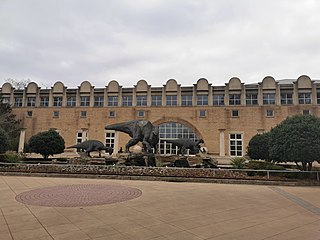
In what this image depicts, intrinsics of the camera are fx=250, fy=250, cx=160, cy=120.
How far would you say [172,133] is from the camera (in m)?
35.4

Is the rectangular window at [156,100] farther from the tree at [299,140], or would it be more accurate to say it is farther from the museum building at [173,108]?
the tree at [299,140]

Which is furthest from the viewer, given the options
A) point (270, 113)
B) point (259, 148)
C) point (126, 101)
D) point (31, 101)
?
point (31, 101)

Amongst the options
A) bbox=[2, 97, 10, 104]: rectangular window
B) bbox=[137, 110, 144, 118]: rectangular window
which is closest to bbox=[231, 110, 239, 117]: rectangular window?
bbox=[137, 110, 144, 118]: rectangular window

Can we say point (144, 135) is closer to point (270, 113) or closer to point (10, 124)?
point (270, 113)

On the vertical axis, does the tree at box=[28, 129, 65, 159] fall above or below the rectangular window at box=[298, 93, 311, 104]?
below

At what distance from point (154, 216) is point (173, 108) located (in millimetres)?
29658

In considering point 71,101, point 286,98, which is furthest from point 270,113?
point 71,101

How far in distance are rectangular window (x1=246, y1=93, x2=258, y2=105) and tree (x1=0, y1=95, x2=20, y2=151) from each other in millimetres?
32611

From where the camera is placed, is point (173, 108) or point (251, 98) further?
point (173, 108)

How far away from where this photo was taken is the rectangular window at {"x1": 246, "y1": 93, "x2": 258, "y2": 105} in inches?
1332

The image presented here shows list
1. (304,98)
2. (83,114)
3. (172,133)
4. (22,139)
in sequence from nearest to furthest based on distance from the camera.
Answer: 1. (304,98)
2. (172,133)
3. (22,139)
4. (83,114)

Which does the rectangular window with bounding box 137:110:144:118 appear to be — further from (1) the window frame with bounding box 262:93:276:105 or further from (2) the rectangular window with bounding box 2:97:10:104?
(2) the rectangular window with bounding box 2:97:10:104

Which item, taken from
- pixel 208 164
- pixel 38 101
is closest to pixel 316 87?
pixel 208 164

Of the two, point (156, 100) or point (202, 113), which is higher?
point (156, 100)
